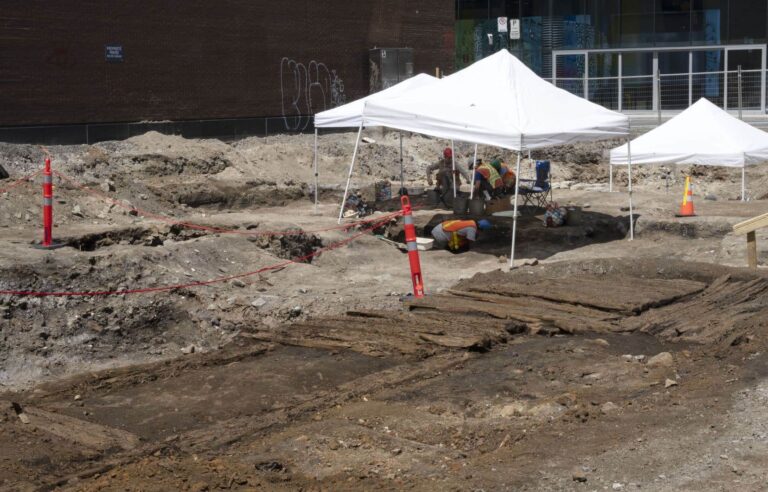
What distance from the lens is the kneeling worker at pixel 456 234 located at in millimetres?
17016

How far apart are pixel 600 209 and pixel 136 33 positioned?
1274 cm

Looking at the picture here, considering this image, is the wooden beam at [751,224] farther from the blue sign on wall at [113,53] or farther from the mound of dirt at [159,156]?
the blue sign on wall at [113,53]

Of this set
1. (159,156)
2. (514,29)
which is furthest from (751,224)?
(514,29)

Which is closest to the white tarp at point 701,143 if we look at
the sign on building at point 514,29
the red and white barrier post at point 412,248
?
the red and white barrier post at point 412,248

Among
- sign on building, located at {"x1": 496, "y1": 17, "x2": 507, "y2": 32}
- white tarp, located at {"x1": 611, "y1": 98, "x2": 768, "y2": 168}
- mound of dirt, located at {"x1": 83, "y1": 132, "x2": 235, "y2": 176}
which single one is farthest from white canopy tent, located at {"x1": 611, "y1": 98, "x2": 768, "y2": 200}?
sign on building, located at {"x1": 496, "y1": 17, "x2": 507, "y2": 32}

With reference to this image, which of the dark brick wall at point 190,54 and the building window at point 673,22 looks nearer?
the dark brick wall at point 190,54

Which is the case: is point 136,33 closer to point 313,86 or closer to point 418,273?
point 313,86

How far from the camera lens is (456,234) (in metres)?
17.0

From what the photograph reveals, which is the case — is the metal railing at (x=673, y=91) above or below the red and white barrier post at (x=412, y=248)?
above

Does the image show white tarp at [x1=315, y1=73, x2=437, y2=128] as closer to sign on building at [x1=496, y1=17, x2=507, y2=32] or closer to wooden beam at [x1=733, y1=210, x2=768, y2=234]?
wooden beam at [x1=733, y1=210, x2=768, y2=234]

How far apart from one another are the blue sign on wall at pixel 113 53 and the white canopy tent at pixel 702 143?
1223cm

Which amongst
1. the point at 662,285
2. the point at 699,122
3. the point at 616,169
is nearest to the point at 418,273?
the point at 662,285

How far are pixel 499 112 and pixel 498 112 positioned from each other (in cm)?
2

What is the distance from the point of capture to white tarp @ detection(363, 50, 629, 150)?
52.6 ft
